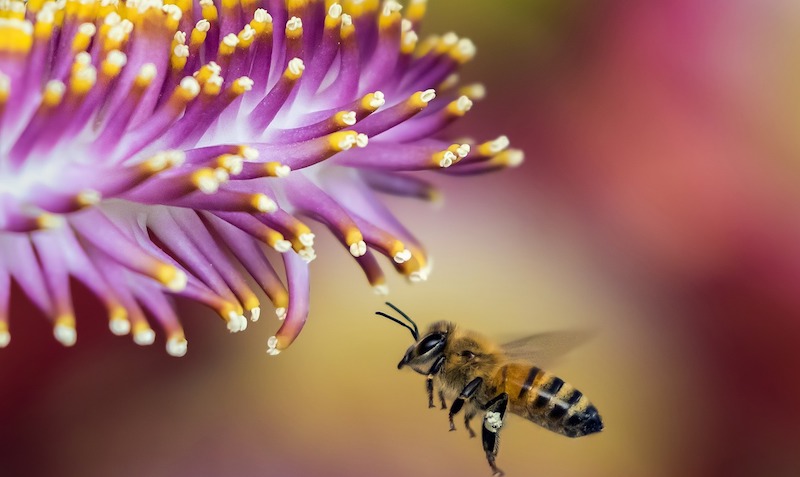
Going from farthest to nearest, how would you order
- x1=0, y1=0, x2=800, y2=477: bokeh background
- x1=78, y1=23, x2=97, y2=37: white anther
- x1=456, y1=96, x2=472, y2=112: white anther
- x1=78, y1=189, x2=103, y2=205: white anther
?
1. x1=0, y1=0, x2=800, y2=477: bokeh background
2. x1=456, y1=96, x2=472, y2=112: white anther
3. x1=78, y1=23, x2=97, y2=37: white anther
4. x1=78, y1=189, x2=103, y2=205: white anther

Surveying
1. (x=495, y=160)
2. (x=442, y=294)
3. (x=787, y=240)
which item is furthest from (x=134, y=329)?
(x=787, y=240)

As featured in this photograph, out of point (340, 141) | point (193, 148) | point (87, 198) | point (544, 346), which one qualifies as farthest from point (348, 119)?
point (544, 346)

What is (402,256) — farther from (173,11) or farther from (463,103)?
(173,11)

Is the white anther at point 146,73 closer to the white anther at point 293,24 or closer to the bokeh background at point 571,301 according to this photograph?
the white anther at point 293,24

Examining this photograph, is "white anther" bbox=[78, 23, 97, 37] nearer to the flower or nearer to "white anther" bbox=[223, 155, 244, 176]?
the flower

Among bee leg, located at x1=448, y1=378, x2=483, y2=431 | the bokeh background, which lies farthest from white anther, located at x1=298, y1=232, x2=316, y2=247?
the bokeh background

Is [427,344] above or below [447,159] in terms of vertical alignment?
below

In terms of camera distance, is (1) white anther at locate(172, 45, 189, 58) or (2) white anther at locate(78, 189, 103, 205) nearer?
(2) white anther at locate(78, 189, 103, 205)

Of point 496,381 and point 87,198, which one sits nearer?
point 87,198
